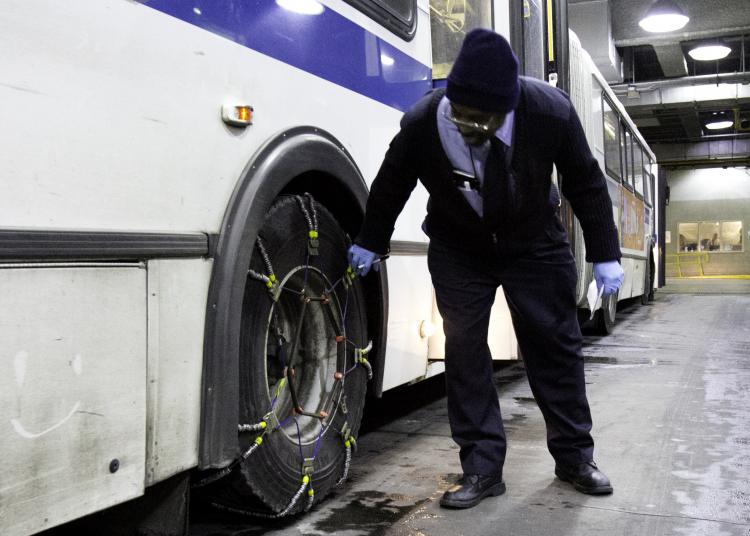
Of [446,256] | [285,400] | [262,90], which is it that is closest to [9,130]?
[262,90]

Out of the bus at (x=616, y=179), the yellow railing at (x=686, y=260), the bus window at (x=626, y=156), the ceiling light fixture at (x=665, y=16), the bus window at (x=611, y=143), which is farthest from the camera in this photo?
the yellow railing at (x=686, y=260)

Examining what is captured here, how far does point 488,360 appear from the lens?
2.93m

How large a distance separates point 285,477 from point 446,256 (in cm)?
96

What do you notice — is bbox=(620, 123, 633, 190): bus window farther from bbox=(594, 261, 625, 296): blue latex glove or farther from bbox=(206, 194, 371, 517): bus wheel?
bbox=(206, 194, 371, 517): bus wheel

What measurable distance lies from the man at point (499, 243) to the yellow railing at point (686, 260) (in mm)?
Answer: 28470

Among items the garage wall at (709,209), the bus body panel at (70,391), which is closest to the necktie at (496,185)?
the bus body panel at (70,391)

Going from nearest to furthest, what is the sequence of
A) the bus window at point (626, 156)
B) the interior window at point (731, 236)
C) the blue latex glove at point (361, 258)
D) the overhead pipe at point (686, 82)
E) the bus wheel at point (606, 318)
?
the blue latex glove at point (361, 258) < the bus wheel at point (606, 318) < the bus window at point (626, 156) < the overhead pipe at point (686, 82) < the interior window at point (731, 236)

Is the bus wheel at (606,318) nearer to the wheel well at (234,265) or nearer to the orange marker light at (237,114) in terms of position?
the wheel well at (234,265)

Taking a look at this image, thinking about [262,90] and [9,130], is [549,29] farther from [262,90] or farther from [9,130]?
[9,130]

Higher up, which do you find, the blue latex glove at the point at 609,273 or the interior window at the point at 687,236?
the interior window at the point at 687,236

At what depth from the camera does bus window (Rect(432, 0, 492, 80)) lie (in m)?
3.66

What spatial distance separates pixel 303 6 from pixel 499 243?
995 millimetres

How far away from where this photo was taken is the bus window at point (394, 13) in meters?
2.93

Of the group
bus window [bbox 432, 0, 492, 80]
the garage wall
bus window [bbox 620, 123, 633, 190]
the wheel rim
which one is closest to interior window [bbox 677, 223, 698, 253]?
the garage wall
